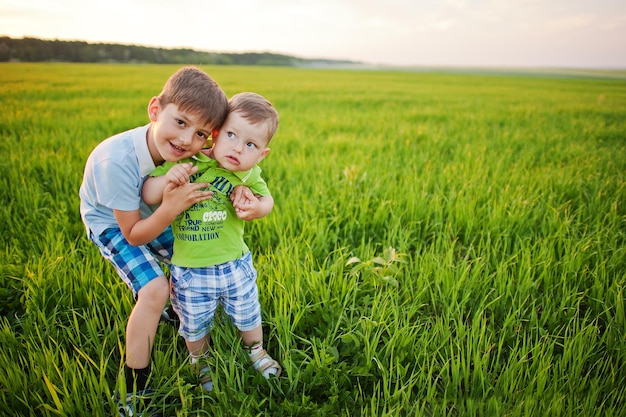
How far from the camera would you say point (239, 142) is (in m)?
1.37

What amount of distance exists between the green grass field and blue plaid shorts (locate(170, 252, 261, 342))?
14 centimetres

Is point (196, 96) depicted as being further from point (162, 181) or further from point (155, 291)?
point (155, 291)

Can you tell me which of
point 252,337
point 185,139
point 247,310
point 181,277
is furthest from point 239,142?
point 252,337

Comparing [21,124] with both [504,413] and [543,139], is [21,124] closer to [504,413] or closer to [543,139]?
[504,413]

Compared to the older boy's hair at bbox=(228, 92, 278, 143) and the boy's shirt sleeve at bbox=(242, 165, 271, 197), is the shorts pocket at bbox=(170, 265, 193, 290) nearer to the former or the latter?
the boy's shirt sleeve at bbox=(242, 165, 271, 197)

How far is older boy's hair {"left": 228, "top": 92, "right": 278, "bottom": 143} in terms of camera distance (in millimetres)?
1362

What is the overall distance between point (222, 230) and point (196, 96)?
0.54 m

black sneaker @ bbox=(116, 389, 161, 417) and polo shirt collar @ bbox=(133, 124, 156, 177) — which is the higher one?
polo shirt collar @ bbox=(133, 124, 156, 177)

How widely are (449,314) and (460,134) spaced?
4918 millimetres

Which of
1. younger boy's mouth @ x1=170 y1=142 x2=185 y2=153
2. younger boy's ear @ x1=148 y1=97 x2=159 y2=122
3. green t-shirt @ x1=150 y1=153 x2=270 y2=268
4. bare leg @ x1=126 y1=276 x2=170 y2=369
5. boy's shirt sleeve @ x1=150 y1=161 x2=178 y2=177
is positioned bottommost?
bare leg @ x1=126 y1=276 x2=170 y2=369

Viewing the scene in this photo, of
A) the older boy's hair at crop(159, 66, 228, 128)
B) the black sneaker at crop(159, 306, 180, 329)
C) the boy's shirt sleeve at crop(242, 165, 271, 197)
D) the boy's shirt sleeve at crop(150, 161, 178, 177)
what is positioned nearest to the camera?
the older boy's hair at crop(159, 66, 228, 128)

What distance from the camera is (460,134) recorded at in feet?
19.8

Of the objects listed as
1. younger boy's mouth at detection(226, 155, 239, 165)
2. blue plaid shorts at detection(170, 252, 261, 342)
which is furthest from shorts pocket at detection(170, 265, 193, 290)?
younger boy's mouth at detection(226, 155, 239, 165)

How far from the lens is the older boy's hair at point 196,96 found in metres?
1.30
